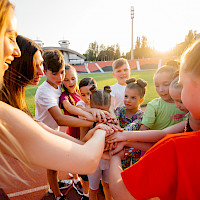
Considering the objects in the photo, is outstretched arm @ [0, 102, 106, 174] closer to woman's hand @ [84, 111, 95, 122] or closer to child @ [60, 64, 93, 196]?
woman's hand @ [84, 111, 95, 122]

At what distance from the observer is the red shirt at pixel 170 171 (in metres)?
0.77

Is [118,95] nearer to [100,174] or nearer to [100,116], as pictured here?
[100,116]

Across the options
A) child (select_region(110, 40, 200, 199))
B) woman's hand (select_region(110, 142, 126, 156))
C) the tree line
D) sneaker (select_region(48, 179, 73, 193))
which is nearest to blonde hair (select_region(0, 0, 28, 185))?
child (select_region(110, 40, 200, 199))

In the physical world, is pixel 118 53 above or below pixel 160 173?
above

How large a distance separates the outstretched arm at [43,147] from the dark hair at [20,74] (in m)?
0.95

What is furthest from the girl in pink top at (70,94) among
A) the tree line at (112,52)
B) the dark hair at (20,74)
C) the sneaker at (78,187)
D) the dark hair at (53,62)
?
the tree line at (112,52)

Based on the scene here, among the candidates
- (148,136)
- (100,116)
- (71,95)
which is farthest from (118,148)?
(71,95)

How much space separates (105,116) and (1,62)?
1262mm

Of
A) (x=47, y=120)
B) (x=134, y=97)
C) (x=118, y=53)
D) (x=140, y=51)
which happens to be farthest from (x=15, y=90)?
(x=118, y=53)

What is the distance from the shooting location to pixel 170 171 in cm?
81

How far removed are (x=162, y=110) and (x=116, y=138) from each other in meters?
0.87

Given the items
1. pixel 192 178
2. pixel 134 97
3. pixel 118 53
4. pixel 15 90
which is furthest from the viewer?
pixel 118 53

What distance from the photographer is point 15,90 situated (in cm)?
191

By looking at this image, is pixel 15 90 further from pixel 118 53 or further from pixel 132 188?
pixel 118 53
